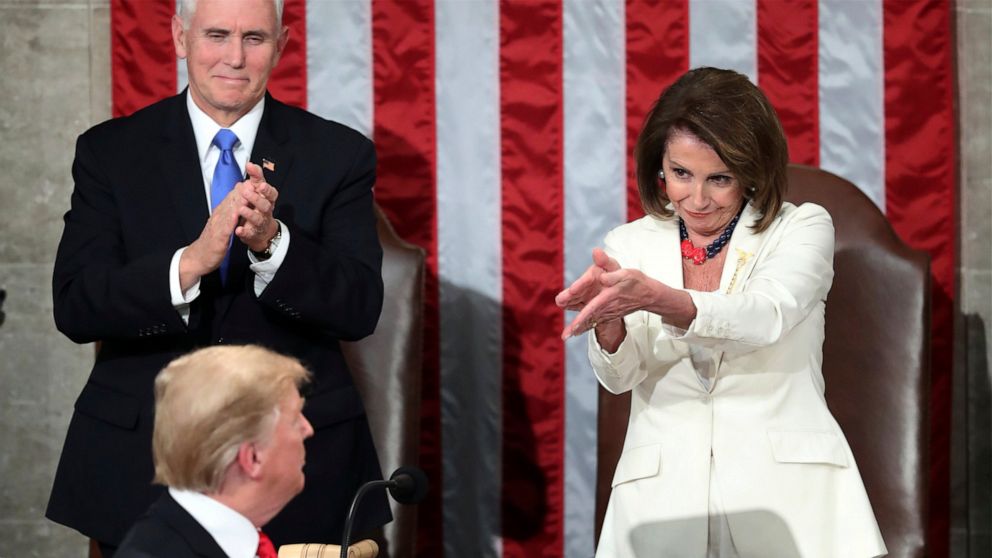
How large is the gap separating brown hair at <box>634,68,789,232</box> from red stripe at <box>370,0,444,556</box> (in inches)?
54.8

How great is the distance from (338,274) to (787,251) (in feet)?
2.88

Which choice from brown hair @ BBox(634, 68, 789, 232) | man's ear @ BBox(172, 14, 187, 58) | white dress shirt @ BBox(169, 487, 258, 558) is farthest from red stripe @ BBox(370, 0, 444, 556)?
white dress shirt @ BBox(169, 487, 258, 558)

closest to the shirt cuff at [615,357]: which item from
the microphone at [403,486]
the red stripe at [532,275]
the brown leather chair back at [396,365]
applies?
the microphone at [403,486]

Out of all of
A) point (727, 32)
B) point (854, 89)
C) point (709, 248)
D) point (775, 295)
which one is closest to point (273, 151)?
point (709, 248)

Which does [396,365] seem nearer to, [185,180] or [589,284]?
[185,180]

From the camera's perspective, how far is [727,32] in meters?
4.23

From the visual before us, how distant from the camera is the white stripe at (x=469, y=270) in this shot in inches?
167

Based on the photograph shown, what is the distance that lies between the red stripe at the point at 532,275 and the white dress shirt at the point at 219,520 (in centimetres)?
240

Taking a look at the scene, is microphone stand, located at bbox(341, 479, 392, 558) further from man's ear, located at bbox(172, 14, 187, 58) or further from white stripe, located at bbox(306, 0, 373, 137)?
white stripe, located at bbox(306, 0, 373, 137)

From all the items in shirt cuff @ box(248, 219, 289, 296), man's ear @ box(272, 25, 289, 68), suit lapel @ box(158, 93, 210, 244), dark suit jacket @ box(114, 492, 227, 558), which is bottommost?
dark suit jacket @ box(114, 492, 227, 558)

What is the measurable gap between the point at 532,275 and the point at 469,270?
19 centimetres

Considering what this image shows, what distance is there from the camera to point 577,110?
4238 mm

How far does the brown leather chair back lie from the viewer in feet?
12.6

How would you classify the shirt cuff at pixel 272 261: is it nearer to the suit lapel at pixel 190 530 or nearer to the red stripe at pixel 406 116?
the suit lapel at pixel 190 530
